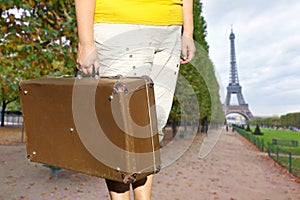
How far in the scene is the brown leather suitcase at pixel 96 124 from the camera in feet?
3.52

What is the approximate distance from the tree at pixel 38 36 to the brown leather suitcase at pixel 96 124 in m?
3.92

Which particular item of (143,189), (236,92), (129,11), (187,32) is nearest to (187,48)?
(187,32)

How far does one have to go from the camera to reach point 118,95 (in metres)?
1.05

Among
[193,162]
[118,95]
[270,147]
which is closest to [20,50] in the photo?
[118,95]

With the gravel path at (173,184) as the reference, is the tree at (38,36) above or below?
above

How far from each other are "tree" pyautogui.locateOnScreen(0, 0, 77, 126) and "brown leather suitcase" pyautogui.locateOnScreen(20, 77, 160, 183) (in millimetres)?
3919

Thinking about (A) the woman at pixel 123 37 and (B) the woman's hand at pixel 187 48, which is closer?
(A) the woman at pixel 123 37

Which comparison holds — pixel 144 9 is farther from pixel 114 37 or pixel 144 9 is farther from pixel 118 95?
pixel 118 95

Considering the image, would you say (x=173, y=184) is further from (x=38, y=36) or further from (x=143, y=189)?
(x=143, y=189)

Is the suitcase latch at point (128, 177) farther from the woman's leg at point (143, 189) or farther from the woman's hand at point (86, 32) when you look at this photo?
the woman's hand at point (86, 32)

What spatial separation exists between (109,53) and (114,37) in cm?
7

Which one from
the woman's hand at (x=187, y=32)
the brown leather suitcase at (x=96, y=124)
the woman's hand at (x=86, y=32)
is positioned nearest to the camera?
the brown leather suitcase at (x=96, y=124)

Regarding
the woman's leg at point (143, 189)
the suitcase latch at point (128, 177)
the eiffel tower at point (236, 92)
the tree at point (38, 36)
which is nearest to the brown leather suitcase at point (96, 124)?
the suitcase latch at point (128, 177)

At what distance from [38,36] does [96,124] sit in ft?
14.7
